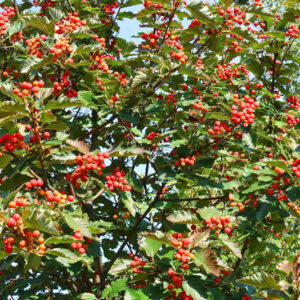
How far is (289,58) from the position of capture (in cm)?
506

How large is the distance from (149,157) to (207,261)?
160 cm

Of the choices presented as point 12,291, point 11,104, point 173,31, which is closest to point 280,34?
point 173,31

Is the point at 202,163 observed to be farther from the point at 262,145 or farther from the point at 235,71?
the point at 235,71

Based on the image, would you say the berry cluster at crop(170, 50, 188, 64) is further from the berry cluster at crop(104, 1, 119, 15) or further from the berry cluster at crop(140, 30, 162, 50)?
the berry cluster at crop(104, 1, 119, 15)

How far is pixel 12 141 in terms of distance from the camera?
3307mm

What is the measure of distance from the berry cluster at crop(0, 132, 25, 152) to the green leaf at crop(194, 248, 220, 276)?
1903mm

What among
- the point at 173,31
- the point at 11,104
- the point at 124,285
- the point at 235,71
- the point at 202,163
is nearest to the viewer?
Answer: the point at 11,104

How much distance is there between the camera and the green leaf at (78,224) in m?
3.11

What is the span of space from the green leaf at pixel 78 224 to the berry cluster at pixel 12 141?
Answer: 0.80 meters

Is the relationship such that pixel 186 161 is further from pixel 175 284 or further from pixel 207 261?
pixel 175 284

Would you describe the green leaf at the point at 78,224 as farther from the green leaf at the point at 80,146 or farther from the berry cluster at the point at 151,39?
the berry cluster at the point at 151,39

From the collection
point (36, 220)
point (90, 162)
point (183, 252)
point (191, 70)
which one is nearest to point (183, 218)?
point (183, 252)

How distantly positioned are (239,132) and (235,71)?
4.88 ft

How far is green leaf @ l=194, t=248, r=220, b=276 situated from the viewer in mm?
3254
